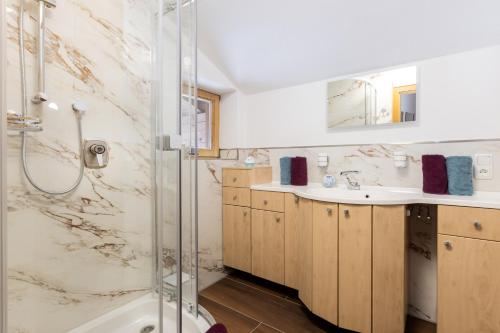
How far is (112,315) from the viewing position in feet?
4.43

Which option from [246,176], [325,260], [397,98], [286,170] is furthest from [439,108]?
[246,176]

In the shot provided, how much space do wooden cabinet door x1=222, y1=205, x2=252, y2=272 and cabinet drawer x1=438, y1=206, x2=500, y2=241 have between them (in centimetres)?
135

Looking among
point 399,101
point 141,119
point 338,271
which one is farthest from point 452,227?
point 141,119

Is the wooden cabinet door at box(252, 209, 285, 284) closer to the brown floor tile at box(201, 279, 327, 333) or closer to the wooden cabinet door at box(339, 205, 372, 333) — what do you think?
the brown floor tile at box(201, 279, 327, 333)

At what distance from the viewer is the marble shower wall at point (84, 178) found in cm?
107

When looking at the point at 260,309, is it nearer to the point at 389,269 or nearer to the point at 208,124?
the point at 389,269

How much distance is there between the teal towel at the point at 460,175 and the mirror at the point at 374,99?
388mm

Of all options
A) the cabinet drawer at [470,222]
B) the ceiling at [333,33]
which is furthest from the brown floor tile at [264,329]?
the ceiling at [333,33]

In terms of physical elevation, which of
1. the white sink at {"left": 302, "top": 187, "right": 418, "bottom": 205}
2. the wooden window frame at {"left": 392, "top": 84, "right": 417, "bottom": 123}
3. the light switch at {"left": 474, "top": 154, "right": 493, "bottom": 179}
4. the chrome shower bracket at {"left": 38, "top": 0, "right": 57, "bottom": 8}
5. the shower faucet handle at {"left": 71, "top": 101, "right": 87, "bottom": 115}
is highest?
the chrome shower bracket at {"left": 38, "top": 0, "right": 57, "bottom": 8}

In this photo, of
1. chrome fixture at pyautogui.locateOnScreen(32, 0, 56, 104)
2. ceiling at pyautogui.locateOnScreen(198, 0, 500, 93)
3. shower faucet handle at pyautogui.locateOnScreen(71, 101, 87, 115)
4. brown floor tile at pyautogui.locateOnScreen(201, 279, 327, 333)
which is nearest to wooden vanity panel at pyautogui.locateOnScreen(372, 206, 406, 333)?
brown floor tile at pyautogui.locateOnScreen(201, 279, 327, 333)

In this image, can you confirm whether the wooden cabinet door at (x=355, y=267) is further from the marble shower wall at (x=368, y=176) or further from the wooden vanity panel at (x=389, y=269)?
the marble shower wall at (x=368, y=176)

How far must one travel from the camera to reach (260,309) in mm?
1758

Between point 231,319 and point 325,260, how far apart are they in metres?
0.78

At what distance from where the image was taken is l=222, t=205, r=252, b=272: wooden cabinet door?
2123mm
